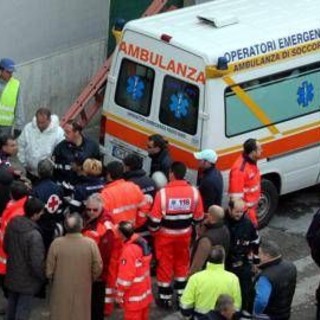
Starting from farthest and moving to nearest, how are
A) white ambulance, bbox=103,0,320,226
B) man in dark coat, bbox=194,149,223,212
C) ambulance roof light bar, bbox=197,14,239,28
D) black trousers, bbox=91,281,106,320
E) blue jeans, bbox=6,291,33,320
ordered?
ambulance roof light bar, bbox=197,14,239,28, white ambulance, bbox=103,0,320,226, man in dark coat, bbox=194,149,223,212, black trousers, bbox=91,281,106,320, blue jeans, bbox=6,291,33,320

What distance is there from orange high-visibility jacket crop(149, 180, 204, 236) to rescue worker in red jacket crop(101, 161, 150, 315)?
0.52ft

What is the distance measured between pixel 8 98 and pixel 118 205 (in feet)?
9.80

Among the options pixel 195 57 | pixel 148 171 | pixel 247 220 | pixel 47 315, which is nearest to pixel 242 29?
pixel 195 57

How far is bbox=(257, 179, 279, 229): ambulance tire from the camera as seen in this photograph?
13.7 meters

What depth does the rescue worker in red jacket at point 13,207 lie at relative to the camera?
10.8 m

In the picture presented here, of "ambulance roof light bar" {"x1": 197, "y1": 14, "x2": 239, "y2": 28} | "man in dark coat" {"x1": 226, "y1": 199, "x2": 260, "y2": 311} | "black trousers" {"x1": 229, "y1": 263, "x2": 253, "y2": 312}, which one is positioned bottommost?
"black trousers" {"x1": 229, "y1": 263, "x2": 253, "y2": 312}

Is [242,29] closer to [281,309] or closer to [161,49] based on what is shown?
[161,49]

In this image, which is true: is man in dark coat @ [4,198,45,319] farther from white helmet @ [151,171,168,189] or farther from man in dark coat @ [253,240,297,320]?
man in dark coat @ [253,240,297,320]

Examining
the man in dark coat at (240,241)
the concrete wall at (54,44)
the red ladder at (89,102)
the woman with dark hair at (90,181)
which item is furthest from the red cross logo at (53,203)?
the concrete wall at (54,44)

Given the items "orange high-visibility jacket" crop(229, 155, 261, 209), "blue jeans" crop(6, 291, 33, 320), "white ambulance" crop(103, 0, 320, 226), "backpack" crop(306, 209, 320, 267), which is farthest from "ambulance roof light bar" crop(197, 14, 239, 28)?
"blue jeans" crop(6, 291, 33, 320)

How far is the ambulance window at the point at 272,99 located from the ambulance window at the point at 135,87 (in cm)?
100

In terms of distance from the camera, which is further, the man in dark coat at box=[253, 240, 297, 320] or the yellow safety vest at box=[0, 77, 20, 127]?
the yellow safety vest at box=[0, 77, 20, 127]

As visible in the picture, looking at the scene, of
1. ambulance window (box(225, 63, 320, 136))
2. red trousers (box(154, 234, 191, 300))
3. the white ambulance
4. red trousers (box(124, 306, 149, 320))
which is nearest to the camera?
red trousers (box(124, 306, 149, 320))

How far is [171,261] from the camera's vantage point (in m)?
11.8
